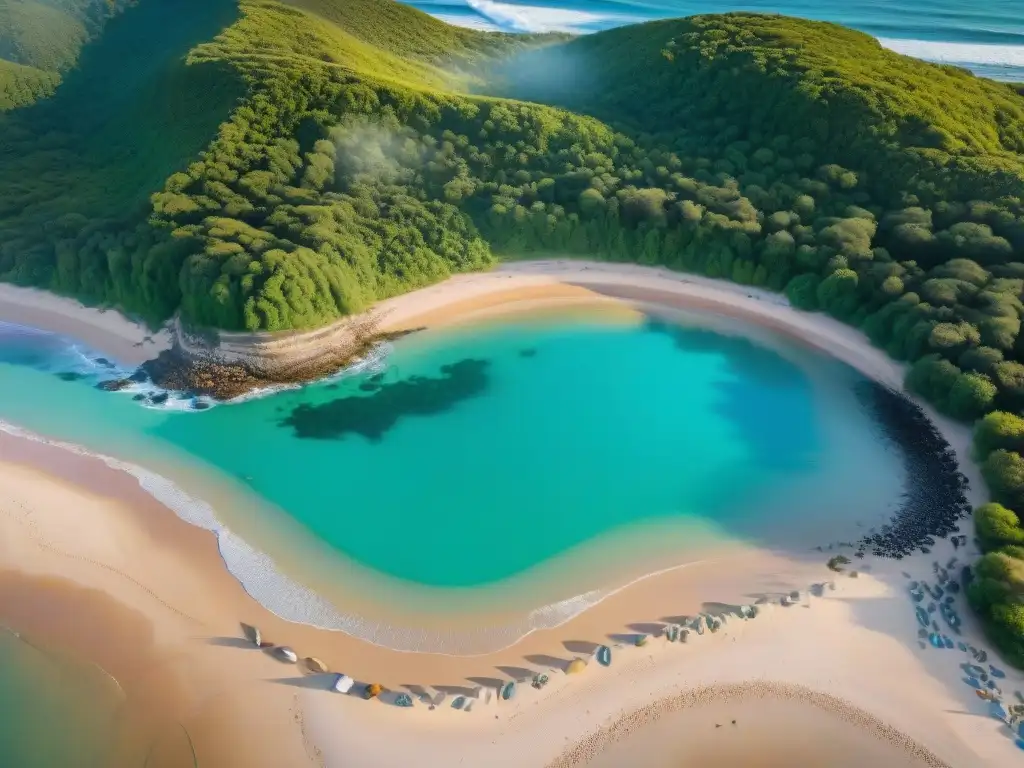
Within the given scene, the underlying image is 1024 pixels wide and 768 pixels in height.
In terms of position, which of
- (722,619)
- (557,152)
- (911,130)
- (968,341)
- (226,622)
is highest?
(911,130)

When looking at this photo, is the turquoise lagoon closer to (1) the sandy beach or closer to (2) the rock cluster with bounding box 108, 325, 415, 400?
(2) the rock cluster with bounding box 108, 325, 415, 400

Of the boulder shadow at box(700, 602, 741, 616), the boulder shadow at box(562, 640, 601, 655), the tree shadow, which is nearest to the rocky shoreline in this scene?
the tree shadow

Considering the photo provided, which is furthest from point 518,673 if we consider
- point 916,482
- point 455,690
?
point 916,482

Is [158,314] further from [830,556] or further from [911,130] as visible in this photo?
[911,130]

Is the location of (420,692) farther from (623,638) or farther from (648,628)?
(648,628)

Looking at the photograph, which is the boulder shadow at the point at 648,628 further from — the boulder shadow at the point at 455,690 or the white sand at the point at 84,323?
the white sand at the point at 84,323

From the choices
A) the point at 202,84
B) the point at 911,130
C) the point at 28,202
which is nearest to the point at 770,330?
the point at 911,130
